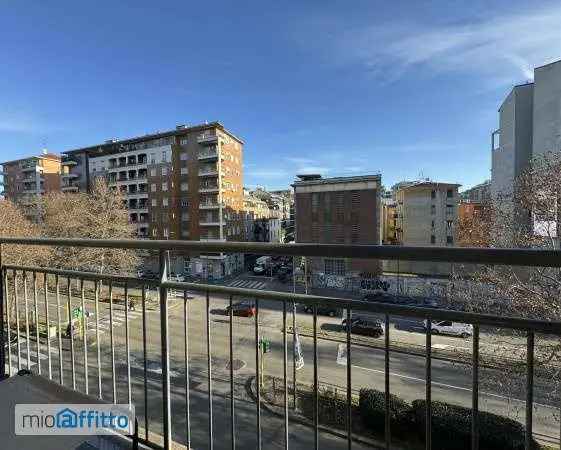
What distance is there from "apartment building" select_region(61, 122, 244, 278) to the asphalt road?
29.8 meters

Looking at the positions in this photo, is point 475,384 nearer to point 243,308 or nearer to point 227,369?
point 243,308

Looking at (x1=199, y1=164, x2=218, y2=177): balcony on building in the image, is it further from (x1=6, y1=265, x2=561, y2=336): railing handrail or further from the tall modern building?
(x1=6, y1=265, x2=561, y2=336): railing handrail

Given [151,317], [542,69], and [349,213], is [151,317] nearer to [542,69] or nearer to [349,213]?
[542,69]

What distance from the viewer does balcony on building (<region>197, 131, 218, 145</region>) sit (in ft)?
129

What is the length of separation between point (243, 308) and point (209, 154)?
130 feet

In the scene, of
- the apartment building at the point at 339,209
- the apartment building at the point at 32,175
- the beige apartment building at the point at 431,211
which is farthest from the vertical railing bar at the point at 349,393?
the apartment building at the point at 32,175

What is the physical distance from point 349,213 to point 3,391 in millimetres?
33655

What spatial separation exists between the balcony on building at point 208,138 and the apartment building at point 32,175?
30.4m

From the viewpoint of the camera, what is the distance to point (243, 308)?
5.96ft

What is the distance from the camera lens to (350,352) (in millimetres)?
1457

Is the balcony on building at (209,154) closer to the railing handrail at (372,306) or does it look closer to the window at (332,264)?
the window at (332,264)

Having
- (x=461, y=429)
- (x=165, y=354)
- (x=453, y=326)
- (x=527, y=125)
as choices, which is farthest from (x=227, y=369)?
(x=527, y=125)

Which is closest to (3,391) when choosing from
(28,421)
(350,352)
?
(28,421)

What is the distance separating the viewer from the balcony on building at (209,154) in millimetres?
39500
